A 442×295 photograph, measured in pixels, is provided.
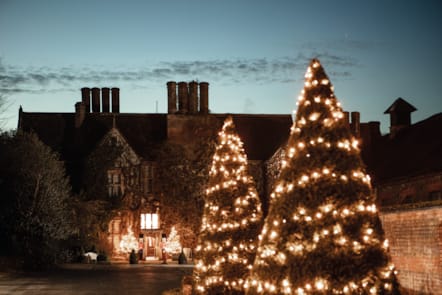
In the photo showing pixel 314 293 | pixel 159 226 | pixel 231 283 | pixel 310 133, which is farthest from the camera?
pixel 159 226

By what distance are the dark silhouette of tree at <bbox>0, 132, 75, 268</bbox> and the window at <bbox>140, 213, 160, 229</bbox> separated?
828 cm

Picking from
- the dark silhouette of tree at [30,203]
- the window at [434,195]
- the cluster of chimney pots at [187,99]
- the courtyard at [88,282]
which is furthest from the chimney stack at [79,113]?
the window at [434,195]

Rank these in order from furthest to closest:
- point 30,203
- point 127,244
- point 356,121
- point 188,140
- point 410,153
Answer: point 188,140 → point 356,121 → point 127,244 → point 30,203 → point 410,153

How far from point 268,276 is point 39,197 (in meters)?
23.7

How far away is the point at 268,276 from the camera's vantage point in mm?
8297

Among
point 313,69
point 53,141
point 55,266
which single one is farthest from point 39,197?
point 313,69

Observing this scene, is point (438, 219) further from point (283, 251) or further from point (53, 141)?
point (53, 141)

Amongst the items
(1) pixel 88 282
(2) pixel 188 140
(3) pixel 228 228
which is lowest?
(1) pixel 88 282

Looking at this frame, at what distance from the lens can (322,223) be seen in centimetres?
815

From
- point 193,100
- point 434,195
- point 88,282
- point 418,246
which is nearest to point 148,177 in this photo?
point 193,100

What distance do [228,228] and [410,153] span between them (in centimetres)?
1815

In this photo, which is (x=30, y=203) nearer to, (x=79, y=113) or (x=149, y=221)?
(x=149, y=221)

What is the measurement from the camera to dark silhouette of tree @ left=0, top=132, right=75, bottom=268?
29.1 m

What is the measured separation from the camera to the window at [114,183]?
3897 centimetres
